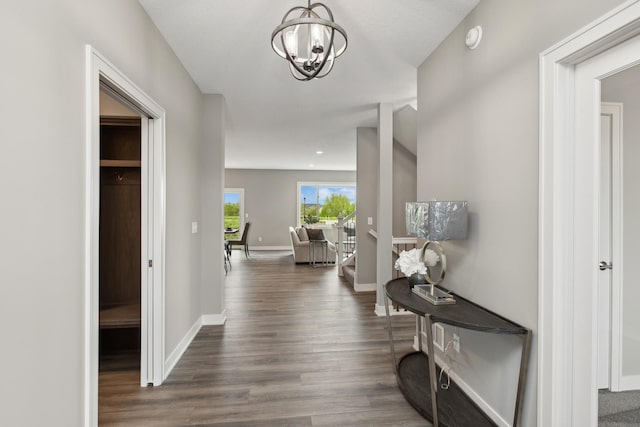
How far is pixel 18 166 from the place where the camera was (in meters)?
1.09

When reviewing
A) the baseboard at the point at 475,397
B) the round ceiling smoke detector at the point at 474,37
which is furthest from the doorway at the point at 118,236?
the round ceiling smoke detector at the point at 474,37

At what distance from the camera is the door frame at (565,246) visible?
4.47 feet

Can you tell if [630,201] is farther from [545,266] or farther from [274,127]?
[274,127]

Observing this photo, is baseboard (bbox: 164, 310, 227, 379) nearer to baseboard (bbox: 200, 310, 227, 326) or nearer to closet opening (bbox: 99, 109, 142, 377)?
baseboard (bbox: 200, 310, 227, 326)

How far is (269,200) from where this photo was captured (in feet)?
33.5

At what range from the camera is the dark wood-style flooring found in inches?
77.1

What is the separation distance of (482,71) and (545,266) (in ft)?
4.30

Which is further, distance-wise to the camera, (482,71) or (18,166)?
(482,71)

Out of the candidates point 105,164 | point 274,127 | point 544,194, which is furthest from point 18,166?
point 274,127

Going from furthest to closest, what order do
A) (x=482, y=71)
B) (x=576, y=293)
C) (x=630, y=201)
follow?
(x=482, y=71), (x=576, y=293), (x=630, y=201)

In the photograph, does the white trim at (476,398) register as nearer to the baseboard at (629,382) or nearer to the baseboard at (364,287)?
the baseboard at (629,382)

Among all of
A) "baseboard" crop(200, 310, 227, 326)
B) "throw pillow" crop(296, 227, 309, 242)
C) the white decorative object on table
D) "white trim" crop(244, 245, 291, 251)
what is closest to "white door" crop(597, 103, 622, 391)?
the white decorative object on table

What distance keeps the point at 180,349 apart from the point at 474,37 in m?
3.52

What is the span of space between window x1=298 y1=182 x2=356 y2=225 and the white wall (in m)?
8.72
